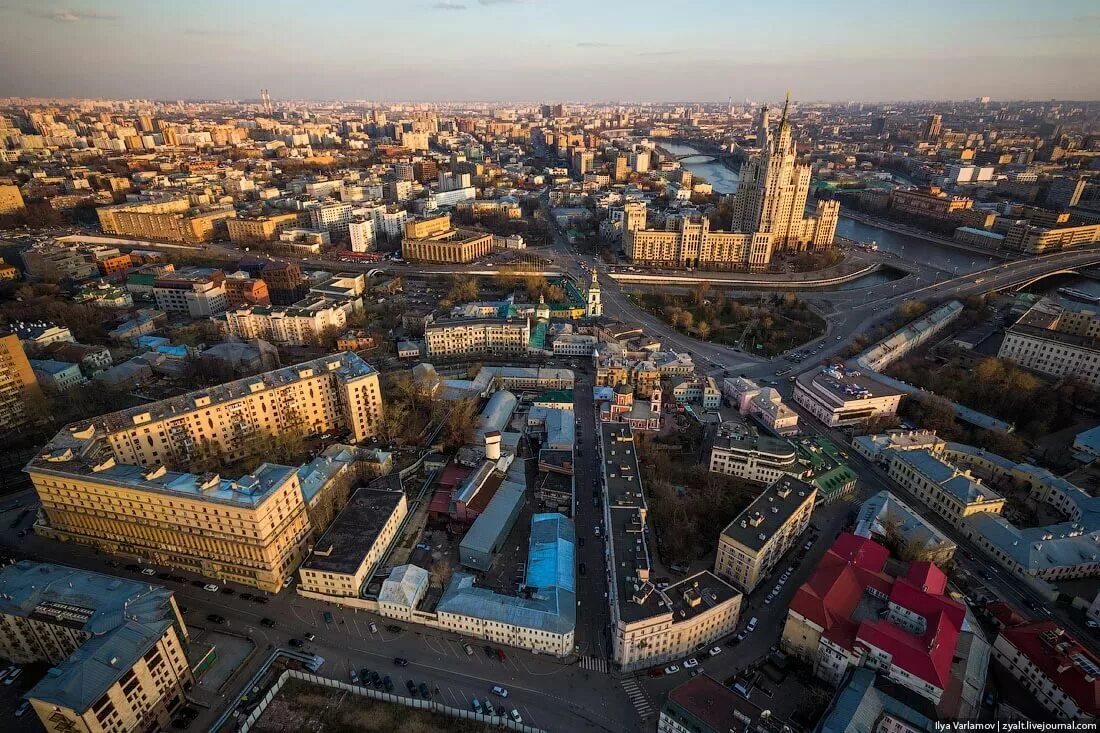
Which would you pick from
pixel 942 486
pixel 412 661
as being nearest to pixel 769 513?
pixel 942 486

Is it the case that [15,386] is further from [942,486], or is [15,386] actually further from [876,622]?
[942,486]

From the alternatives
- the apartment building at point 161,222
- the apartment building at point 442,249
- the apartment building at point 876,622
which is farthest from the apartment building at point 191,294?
the apartment building at point 876,622

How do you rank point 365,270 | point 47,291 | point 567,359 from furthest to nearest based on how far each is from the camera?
1. point 365,270
2. point 47,291
3. point 567,359

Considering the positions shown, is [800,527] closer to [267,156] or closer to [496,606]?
[496,606]

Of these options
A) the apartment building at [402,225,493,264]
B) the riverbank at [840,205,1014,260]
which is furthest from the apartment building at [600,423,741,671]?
the riverbank at [840,205,1014,260]

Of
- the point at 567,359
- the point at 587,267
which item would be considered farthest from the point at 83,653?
the point at 587,267

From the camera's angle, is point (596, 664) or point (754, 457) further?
point (754, 457)

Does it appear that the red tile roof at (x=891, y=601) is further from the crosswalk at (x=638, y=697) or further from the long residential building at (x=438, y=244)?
the long residential building at (x=438, y=244)
